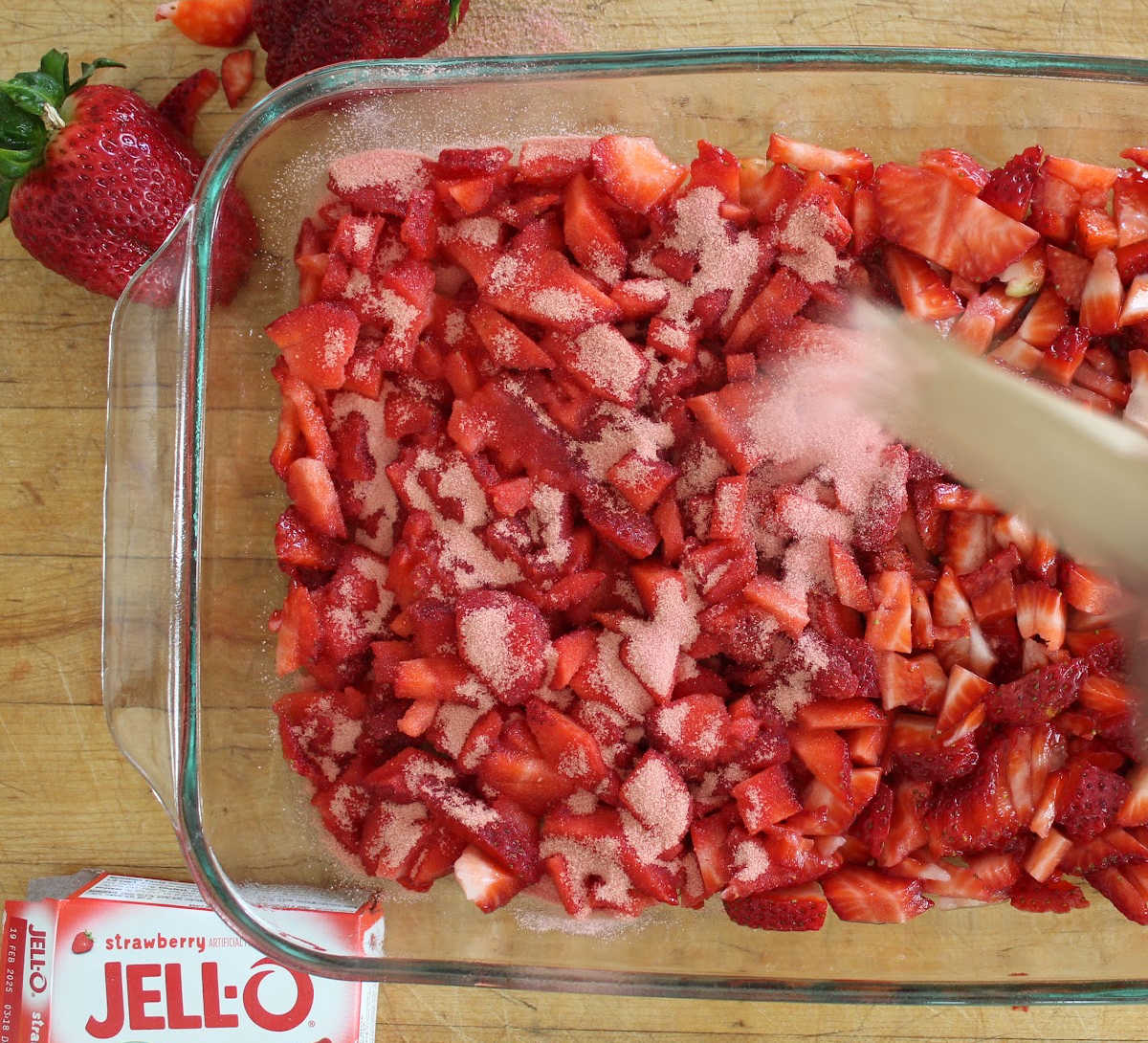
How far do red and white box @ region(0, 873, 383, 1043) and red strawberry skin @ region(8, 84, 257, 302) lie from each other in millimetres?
731

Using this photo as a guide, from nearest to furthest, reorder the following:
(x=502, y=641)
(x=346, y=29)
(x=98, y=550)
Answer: (x=502, y=641) → (x=346, y=29) → (x=98, y=550)

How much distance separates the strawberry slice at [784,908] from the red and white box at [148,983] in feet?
1.58

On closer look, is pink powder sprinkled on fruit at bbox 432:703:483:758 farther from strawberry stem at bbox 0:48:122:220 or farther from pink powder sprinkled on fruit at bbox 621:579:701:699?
strawberry stem at bbox 0:48:122:220

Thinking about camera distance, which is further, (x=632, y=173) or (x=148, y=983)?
(x=148, y=983)

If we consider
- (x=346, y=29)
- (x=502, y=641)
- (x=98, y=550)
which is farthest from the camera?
(x=98, y=550)

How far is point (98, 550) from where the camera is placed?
129 centimetres

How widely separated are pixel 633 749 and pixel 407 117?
715 millimetres

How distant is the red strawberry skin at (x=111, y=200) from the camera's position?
44.3 inches

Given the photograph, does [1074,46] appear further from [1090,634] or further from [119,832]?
[119,832]

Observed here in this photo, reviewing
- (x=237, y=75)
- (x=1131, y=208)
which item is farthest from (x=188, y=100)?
(x=1131, y=208)

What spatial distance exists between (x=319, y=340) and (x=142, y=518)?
0.29 metres

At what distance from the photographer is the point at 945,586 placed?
1093mm

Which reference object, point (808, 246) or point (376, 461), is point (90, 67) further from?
point (808, 246)

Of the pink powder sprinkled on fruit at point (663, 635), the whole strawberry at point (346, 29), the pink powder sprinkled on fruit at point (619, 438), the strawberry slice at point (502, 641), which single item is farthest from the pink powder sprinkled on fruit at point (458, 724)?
the whole strawberry at point (346, 29)
